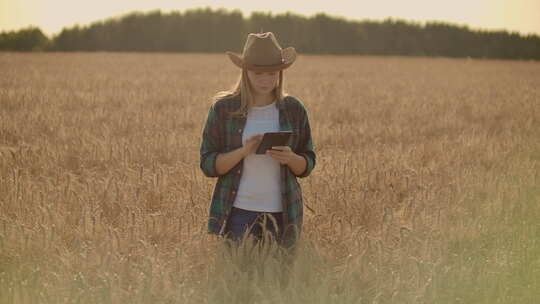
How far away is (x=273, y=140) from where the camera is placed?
3.34m

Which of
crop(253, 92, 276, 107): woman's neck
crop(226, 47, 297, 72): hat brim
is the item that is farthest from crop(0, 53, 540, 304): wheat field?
crop(226, 47, 297, 72): hat brim

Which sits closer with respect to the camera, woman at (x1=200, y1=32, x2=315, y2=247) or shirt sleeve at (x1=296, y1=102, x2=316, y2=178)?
woman at (x1=200, y1=32, x2=315, y2=247)

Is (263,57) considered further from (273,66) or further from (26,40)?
(26,40)

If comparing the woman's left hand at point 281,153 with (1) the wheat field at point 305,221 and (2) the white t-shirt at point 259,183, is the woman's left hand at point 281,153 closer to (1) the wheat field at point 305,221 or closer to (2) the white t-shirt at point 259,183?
(2) the white t-shirt at point 259,183

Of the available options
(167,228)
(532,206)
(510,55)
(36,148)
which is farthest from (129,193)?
(510,55)

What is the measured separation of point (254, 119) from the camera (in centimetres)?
368

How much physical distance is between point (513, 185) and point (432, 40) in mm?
44218

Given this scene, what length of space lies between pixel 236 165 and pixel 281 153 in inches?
12.4

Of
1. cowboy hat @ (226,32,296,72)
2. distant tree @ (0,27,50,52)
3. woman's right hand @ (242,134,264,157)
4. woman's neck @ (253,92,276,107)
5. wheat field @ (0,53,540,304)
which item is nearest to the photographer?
wheat field @ (0,53,540,304)

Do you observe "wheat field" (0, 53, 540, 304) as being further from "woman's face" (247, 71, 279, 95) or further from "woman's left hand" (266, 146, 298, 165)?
"woman's face" (247, 71, 279, 95)

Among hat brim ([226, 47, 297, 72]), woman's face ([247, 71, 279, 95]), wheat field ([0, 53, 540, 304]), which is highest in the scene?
hat brim ([226, 47, 297, 72])

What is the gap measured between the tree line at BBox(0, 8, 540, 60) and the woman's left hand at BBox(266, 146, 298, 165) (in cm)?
4330

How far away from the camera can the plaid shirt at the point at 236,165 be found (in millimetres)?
3611

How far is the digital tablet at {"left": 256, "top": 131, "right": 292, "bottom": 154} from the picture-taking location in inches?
130
